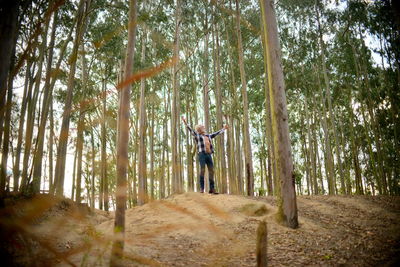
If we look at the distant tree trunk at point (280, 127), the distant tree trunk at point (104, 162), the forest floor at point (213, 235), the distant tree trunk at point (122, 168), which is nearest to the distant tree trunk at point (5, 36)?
the distant tree trunk at point (122, 168)

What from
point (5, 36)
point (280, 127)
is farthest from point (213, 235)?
point (5, 36)

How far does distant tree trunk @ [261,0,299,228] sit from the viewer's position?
4.34 metres

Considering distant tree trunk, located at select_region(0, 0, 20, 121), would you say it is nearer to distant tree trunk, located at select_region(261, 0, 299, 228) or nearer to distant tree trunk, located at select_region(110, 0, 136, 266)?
distant tree trunk, located at select_region(110, 0, 136, 266)

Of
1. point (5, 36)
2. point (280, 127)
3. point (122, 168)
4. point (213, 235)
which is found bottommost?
point (213, 235)

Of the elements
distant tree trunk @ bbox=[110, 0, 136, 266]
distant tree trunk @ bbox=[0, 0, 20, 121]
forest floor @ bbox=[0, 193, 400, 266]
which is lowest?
forest floor @ bbox=[0, 193, 400, 266]

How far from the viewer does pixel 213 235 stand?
13.6 feet

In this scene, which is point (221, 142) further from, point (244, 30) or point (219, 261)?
point (219, 261)

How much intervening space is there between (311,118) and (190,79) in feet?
31.0

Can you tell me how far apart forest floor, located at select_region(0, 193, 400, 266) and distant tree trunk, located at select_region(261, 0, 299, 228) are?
0.33 meters

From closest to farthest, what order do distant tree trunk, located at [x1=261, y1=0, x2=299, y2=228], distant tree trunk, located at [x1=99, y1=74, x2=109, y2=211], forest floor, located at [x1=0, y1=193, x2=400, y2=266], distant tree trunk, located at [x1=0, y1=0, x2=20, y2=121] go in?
distant tree trunk, located at [x1=0, y1=0, x2=20, y2=121] → forest floor, located at [x1=0, y1=193, x2=400, y2=266] → distant tree trunk, located at [x1=261, y1=0, x2=299, y2=228] → distant tree trunk, located at [x1=99, y1=74, x2=109, y2=211]

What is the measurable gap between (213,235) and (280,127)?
213cm

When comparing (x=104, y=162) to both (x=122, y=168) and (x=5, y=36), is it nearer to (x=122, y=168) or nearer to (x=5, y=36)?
(x=122, y=168)

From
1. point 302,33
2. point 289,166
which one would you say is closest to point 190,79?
point 302,33

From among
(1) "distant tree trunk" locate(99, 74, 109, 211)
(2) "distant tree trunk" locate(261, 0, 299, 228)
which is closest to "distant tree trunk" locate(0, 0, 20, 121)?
(2) "distant tree trunk" locate(261, 0, 299, 228)
